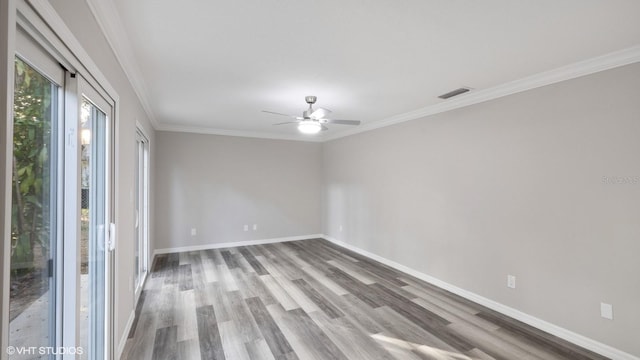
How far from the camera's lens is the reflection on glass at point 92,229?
5.07ft

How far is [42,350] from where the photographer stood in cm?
117

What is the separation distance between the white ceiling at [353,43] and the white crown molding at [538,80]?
0.08m

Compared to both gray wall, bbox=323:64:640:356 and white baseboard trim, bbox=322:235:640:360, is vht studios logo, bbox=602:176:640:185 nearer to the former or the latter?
gray wall, bbox=323:64:640:356

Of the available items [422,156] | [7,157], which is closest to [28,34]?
[7,157]

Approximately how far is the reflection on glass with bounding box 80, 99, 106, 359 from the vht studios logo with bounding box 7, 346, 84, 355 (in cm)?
25

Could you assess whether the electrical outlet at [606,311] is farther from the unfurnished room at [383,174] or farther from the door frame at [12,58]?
the door frame at [12,58]

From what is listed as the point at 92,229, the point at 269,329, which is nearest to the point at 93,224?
the point at 92,229

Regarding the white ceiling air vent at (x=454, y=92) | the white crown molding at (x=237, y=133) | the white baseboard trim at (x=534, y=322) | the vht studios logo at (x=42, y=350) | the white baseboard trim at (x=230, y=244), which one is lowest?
the white baseboard trim at (x=534, y=322)

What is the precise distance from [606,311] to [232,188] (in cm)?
557

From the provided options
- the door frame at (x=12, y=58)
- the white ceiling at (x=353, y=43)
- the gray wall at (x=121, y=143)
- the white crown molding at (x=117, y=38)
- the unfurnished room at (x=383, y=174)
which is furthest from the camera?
the white ceiling at (x=353, y=43)

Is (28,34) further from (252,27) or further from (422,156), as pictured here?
(422,156)

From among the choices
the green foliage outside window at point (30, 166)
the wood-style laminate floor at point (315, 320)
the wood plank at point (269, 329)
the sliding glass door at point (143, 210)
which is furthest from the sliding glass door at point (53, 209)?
the sliding glass door at point (143, 210)

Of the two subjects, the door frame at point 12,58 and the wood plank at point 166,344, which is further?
the wood plank at point 166,344

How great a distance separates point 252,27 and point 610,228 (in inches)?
129
